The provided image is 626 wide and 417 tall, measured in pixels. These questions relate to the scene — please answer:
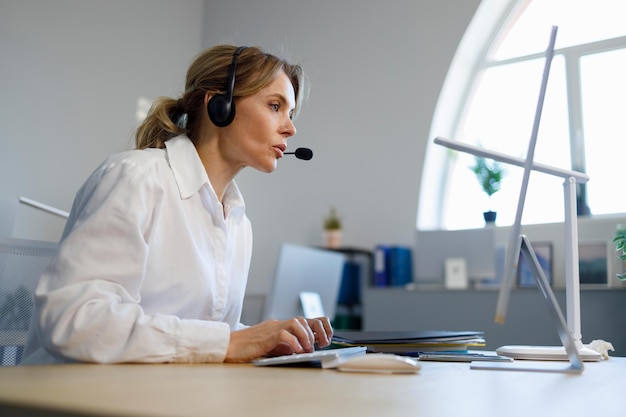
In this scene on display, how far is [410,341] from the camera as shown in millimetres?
1217

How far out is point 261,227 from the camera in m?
5.05

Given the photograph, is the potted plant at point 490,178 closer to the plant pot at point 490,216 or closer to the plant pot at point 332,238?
the plant pot at point 490,216

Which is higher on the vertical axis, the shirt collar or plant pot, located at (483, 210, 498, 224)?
plant pot, located at (483, 210, 498, 224)

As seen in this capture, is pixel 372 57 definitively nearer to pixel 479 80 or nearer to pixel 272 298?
pixel 479 80

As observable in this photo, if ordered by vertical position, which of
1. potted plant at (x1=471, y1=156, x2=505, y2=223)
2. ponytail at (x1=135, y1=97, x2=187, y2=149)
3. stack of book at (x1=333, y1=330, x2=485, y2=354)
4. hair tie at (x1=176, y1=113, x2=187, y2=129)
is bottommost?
stack of book at (x1=333, y1=330, x2=485, y2=354)

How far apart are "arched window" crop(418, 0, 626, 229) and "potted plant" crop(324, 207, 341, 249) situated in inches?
22.8

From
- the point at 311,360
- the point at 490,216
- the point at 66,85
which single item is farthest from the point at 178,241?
the point at 66,85

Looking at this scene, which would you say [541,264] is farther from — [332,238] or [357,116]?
[357,116]

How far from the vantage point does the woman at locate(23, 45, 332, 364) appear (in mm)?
950

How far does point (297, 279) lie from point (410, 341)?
6.09 feet

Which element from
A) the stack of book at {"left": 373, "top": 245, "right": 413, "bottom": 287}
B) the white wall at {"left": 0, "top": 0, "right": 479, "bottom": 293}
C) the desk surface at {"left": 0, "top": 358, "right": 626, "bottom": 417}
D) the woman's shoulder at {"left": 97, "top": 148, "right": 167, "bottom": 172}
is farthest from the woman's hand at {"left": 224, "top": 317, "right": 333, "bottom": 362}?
the white wall at {"left": 0, "top": 0, "right": 479, "bottom": 293}

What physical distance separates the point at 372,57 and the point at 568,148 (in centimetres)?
155

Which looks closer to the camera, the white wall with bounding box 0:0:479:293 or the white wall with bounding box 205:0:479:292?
the white wall with bounding box 0:0:479:293

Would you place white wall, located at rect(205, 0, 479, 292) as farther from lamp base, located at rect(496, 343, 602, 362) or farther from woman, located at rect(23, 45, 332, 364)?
lamp base, located at rect(496, 343, 602, 362)
